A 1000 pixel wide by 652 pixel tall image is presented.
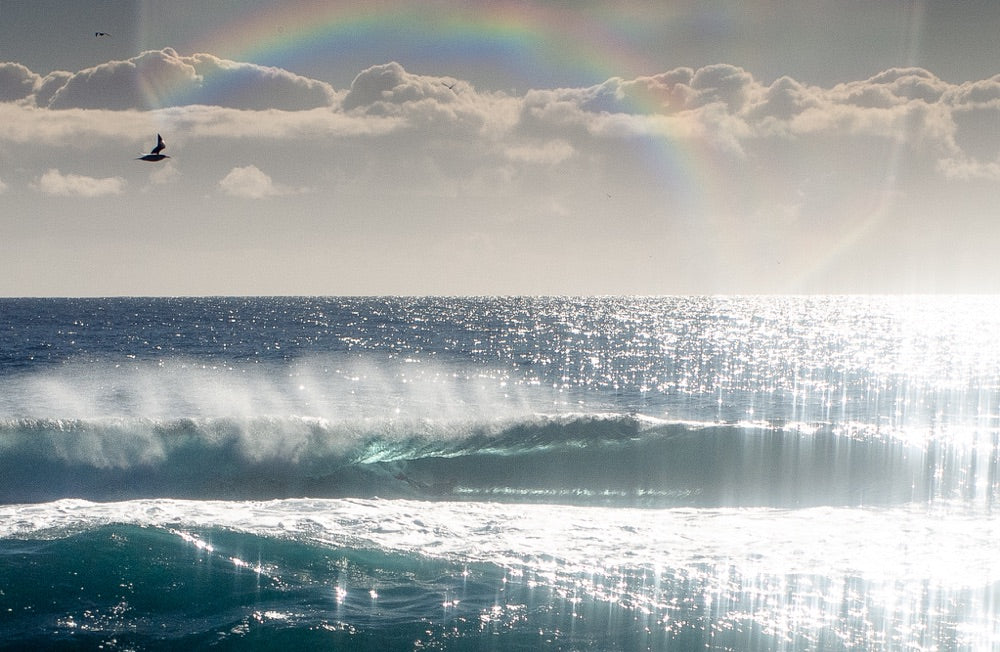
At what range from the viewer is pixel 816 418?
136 ft

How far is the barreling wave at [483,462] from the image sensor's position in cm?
2270

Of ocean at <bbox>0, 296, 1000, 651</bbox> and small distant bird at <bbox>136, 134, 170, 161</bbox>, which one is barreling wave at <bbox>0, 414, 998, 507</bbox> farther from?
small distant bird at <bbox>136, 134, 170, 161</bbox>

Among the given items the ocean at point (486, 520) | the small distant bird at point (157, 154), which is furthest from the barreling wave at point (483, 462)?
the small distant bird at point (157, 154)

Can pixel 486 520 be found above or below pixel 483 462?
below

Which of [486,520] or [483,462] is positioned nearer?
[486,520]

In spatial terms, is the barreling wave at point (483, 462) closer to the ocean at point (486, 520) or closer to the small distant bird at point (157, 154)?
the ocean at point (486, 520)

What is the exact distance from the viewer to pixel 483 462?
2566 cm

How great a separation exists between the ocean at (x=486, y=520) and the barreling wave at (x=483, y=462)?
0.31ft

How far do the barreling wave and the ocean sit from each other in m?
0.09

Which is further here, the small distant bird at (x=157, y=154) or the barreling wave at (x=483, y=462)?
the barreling wave at (x=483, y=462)

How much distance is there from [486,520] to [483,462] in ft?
23.7

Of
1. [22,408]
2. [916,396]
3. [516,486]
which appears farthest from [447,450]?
[916,396]

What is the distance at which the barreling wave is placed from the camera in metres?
22.7

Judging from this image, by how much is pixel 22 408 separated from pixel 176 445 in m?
15.8
